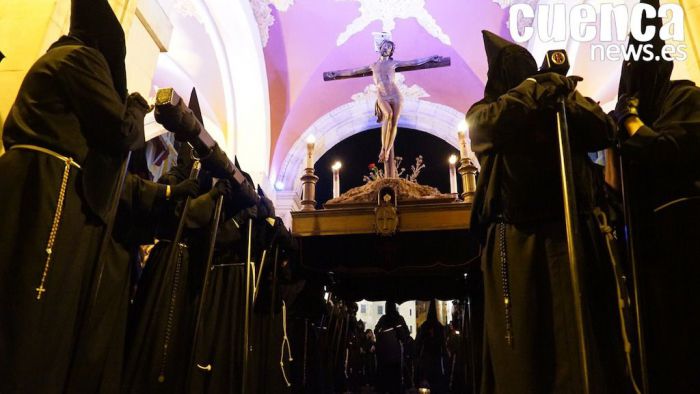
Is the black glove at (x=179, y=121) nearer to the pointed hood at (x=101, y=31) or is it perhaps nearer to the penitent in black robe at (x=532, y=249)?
the pointed hood at (x=101, y=31)

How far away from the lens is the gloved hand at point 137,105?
6.40 feet

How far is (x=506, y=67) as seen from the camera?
2176 millimetres

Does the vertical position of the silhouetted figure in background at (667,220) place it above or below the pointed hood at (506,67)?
below

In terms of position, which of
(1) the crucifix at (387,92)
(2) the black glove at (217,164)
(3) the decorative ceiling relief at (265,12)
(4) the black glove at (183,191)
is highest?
(3) the decorative ceiling relief at (265,12)

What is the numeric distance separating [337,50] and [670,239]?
717 centimetres

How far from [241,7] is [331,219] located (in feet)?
15.9

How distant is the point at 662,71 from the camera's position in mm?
2143

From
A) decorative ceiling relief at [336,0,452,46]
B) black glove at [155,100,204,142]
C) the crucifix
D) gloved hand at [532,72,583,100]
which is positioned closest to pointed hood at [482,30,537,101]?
gloved hand at [532,72,583,100]

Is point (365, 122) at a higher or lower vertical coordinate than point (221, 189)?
higher

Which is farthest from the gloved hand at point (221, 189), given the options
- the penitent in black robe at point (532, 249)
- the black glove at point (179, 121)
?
the penitent in black robe at point (532, 249)

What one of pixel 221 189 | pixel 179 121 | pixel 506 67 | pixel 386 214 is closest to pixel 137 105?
pixel 179 121

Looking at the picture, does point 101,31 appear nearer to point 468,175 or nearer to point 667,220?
point 667,220

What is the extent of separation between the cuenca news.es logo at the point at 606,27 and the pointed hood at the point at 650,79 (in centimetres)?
2

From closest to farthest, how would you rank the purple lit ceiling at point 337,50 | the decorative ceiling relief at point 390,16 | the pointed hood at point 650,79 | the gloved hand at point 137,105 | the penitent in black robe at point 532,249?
the penitent in black robe at point 532,249 → the gloved hand at point 137,105 → the pointed hood at point 650,79 → the purple lit ceiling at point 337,50 → the decorative ceiling relief at point 390,16
